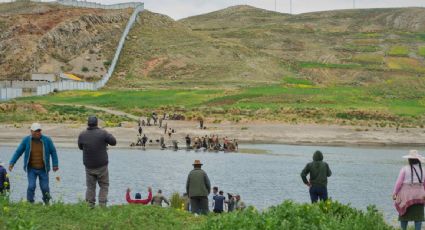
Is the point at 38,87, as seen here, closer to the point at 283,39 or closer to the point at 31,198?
the point at 31,198

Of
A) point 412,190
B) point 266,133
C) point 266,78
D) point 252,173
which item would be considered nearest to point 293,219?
point 412,190

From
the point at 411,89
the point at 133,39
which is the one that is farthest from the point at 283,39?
the point at 411,89

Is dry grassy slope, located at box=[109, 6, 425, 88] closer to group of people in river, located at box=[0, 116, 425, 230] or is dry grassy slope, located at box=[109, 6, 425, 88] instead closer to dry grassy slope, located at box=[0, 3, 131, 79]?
dry grassy slope, located at box=[0, 3, 131, 79]

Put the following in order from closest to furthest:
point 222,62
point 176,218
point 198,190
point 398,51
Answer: point 176,218, point 198,190, point 222,62, point 398,51

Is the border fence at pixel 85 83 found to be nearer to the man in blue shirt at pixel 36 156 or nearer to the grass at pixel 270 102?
the grass at pixel 270 102

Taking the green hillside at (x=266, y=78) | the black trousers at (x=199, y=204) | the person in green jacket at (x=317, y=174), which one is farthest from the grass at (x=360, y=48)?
the person in green jacket at (x=317, y=174)

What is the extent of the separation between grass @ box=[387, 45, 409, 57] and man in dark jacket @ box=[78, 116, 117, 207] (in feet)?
520

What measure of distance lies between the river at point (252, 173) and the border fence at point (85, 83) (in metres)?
39.6

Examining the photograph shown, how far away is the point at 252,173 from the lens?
47.3m

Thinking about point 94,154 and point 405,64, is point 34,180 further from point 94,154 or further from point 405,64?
point 405,64

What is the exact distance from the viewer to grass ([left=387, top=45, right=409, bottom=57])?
17225 centimetres

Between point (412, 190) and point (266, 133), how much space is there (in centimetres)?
5629

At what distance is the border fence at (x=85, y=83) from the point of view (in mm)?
97688

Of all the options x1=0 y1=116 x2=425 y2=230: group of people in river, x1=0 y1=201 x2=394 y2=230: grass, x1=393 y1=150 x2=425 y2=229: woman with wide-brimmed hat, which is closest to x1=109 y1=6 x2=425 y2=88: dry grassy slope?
x1=0 y1=116 x2=425 y2=230: group of people in river
